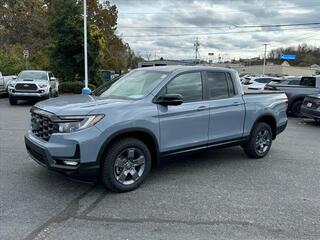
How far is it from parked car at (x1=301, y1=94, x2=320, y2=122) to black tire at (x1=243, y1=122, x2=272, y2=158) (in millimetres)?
5400

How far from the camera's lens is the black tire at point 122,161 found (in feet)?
16.3

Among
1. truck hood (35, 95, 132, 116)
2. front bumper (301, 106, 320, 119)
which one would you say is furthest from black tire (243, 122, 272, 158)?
front bumper (301, 106, 320, 119)

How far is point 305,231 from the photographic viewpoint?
407 cm

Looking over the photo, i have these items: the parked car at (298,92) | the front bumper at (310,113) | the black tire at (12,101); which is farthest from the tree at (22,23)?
the front bumper at (310,113)

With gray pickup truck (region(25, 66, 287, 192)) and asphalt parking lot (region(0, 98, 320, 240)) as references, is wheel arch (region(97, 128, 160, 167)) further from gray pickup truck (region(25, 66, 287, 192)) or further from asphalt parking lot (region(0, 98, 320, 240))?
asphalt parking lot (region(0, 98, 320, 240))

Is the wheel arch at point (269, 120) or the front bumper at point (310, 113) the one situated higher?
the wheel arch at point (269, 120)

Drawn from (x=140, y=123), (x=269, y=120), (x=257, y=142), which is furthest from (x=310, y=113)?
(x=140, y=123)

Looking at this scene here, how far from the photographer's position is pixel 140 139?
5.40 meters

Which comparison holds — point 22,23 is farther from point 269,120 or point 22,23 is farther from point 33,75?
point 269,120

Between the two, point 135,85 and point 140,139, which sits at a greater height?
point 135,85

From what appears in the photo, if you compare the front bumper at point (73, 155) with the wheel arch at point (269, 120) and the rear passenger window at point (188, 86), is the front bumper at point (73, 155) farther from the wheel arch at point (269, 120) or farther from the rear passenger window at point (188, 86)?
the wheel arch at point (269, 120)

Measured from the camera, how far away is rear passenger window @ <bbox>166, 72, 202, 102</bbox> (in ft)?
18.9

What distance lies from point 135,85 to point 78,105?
47.2 inches

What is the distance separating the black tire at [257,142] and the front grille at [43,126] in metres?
3.79
